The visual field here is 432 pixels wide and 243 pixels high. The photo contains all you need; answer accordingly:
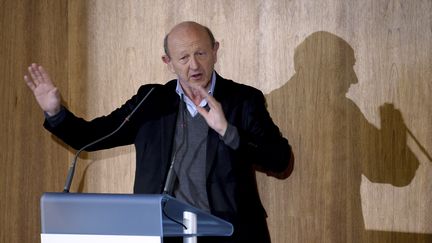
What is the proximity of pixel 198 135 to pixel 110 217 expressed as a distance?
101 cm

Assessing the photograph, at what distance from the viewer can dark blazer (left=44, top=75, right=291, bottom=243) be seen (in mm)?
2678

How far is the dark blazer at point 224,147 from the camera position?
2678mm

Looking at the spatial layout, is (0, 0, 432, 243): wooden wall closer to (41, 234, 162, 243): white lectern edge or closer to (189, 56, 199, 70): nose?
(189, 56, 199, 70): nose

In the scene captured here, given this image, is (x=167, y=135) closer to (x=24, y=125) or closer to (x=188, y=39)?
(x=188, y=39)

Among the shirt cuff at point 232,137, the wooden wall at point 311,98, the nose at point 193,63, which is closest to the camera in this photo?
the shirt cuff at point 232,137

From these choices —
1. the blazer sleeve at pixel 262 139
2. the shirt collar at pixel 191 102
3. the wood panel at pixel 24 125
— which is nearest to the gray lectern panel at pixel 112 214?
the blazer sleeve at pixel 262 139

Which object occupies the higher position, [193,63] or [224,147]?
[193,63]

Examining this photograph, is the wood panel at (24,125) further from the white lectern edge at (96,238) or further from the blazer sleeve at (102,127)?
the white lectern edge at (96,238)

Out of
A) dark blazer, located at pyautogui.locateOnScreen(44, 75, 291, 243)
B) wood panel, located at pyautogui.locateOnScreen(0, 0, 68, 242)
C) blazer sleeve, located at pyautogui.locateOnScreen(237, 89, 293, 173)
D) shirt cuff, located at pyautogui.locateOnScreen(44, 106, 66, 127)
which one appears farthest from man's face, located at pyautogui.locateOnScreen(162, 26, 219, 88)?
wood panel, located at pyautogui.locateOnScreen(0, 0, 68, 242)

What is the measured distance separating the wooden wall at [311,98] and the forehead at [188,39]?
335 millimetres

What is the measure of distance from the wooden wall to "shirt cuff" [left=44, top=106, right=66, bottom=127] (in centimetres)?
28

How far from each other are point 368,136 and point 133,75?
1.12 m

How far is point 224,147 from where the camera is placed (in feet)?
8.94

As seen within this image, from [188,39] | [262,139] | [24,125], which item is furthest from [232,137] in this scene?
[24,125]
